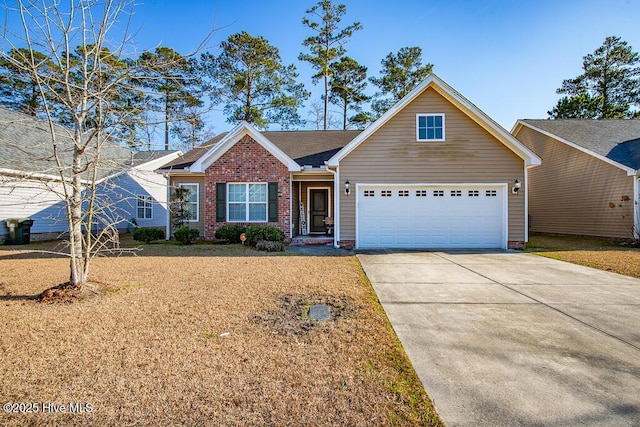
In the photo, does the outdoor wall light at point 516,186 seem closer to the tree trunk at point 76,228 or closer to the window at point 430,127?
the window at point 430,127

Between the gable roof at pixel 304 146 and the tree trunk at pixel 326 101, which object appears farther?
the tree trunk at pixel 326 101

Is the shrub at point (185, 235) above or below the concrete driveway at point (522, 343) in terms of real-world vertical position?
above

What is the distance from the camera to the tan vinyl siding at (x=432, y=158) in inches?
423

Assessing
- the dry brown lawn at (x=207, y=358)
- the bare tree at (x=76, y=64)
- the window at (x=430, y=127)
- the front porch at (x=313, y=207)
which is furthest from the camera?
the front porch at (x=313, y=207)

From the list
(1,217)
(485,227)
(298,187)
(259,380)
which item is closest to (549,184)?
(485,227)

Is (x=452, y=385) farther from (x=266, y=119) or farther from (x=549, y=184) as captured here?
(x=266, y=119)

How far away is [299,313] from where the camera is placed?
434cm

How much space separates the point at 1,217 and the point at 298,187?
38.0 feet

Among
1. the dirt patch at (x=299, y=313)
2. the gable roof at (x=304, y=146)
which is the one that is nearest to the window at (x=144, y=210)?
the gable roof at (x=304, y=146)

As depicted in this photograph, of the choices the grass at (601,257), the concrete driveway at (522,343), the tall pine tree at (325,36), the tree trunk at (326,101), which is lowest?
the concrete driveway at (522,343)

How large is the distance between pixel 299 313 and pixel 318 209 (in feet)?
33.7

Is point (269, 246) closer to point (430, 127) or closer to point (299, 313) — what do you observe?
point (299, 313)

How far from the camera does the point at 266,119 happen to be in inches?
963

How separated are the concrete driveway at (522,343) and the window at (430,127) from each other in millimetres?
5684
